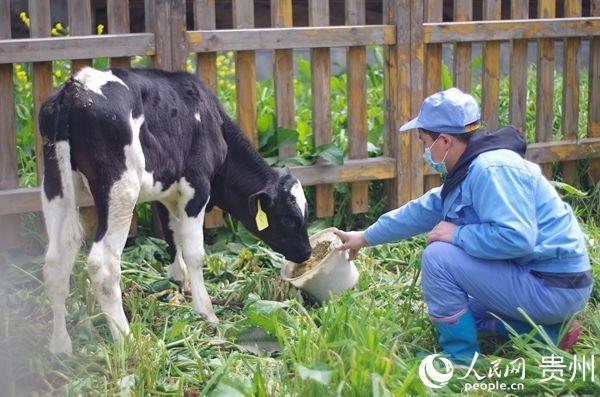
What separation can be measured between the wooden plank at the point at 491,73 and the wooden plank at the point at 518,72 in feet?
0.48

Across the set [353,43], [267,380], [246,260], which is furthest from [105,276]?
[353,43]

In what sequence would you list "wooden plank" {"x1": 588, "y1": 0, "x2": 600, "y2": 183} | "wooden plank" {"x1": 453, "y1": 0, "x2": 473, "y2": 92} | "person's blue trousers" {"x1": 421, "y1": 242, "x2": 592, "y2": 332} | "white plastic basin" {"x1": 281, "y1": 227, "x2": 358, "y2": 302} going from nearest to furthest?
"person's blue trousers" {"x1": 421, "y1": 242, "x2": 592, "y2": 332}, "white plastic basin" {"x1": 281, "y1": 227, "x2": 358, "y2": 302}, "wooden plank" {"x1": 453, "y1": 0, "x2": 473, "y2": 92}, "wooden plank" {"x1": 588, "y1": 0, "x2": 600, "y2": 183}

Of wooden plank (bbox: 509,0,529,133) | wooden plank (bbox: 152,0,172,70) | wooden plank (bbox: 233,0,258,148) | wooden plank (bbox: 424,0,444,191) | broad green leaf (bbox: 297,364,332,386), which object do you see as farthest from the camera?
wooden plank (bbox: 509,0,529,133)

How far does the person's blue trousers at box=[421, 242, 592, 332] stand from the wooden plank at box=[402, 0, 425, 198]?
2898 mm

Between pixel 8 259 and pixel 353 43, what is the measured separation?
2848 mm

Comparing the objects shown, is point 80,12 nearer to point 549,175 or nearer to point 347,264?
point 347,264

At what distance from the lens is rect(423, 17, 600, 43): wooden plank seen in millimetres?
8031

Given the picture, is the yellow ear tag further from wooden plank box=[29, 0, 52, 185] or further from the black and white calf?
wooden plank box=[29, 0, 52, 185]

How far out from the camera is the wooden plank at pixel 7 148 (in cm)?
679

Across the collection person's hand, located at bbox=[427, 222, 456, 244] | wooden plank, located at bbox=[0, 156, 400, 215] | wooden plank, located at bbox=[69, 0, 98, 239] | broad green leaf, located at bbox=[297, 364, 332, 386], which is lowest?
broad green leaf, located at bbox=[297, 364, 332, 386]

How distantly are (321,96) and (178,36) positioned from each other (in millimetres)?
1225

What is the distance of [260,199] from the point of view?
21.2ft

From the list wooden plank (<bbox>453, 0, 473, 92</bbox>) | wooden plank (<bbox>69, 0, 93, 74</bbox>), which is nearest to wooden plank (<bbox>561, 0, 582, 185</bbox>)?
wooden plank (<bbox>453, 0, 473, 92</bbox>)

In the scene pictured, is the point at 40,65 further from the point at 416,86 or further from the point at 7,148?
the point at 416,86
